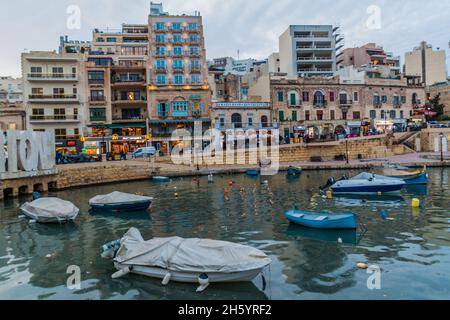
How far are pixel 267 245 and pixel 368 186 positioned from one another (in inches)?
679

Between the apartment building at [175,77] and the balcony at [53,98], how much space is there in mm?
13344

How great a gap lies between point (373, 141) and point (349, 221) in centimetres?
4400

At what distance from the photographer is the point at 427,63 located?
104 meters

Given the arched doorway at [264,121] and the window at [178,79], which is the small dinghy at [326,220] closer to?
the arched doorway at [264,121]

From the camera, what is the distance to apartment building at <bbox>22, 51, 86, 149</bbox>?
60.5m

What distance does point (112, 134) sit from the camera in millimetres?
62562

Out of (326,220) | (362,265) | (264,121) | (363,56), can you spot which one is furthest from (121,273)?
(363,56)

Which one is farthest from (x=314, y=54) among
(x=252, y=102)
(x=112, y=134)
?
(x=112, y=134)

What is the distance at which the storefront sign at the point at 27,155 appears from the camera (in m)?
34.0

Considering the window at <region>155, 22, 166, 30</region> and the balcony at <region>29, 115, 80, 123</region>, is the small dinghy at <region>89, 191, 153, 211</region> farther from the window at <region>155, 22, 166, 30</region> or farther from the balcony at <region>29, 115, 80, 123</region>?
the window at <region>155, 22, 166, 30</region>

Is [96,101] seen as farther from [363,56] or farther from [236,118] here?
[363,56]

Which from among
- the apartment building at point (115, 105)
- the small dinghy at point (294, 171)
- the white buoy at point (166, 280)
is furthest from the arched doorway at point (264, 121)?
the white buoy at point (166, 280)

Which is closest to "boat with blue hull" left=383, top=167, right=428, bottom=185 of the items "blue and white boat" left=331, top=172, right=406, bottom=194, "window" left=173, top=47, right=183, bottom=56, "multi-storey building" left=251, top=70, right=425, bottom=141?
"blue and white boat" left=331, top=172, right=406, bottom=194
